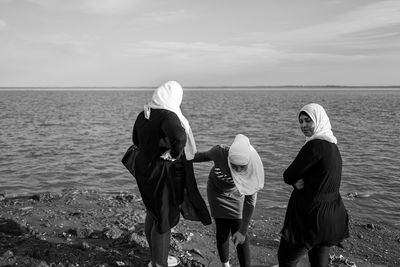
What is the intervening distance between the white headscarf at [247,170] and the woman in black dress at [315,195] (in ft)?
1.52

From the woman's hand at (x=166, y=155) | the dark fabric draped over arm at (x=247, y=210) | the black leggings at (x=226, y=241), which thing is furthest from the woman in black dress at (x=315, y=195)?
the woman's hand at (x=166, y=155)

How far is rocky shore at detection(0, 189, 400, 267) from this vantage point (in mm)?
4859

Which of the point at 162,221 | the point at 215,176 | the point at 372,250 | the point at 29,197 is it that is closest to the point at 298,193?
the point at 215,176

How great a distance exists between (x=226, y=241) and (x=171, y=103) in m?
1.90

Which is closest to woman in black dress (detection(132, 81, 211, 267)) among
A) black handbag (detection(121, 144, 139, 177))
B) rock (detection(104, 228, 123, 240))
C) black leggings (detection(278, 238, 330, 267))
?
black handbag (detection(121, 144, 139, 177))

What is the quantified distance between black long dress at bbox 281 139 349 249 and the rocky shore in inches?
73.4

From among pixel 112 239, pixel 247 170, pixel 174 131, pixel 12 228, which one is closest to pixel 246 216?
pixel 247 170

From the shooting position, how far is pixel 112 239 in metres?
5.66

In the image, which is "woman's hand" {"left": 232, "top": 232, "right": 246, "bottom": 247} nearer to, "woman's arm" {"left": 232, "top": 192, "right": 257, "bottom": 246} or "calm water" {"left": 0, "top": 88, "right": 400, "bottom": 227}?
"woman's arm" {"left": 232, "top": 192, "right": 257, "bottom": 246}

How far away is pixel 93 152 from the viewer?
51.7ft

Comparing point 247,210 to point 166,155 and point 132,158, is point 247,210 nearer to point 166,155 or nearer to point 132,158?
point 166,155

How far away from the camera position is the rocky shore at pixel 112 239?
15.9 ft

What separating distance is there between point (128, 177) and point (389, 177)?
27.4 feet

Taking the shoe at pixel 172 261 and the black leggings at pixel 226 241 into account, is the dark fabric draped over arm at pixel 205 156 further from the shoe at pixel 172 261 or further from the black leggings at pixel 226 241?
the shoe at pixel 172 261
